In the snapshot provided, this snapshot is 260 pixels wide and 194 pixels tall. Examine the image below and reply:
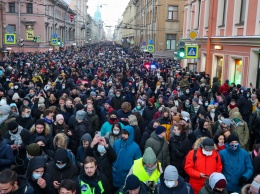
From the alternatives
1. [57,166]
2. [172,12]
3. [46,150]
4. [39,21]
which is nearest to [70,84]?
[46,150]

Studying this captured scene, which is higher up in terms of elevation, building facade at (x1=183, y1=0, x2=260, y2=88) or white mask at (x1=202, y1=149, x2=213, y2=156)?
building facade at (x1=183, y1=0, x2=260, y2=88)

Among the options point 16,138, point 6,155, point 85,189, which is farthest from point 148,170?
point 16,138

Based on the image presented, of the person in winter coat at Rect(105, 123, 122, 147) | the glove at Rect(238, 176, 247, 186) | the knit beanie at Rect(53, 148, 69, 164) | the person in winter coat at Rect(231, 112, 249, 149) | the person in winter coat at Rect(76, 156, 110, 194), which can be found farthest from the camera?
the person in winter coat at Rect(231, 112, 249, 149)

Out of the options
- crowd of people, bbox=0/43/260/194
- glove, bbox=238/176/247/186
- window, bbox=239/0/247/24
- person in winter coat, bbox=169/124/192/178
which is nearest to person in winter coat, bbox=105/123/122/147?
crowd of people, bbox=0/43/260/194

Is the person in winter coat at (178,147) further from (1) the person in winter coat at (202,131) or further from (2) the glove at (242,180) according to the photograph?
(2) the glove at (242,180)

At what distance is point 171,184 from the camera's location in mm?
4406

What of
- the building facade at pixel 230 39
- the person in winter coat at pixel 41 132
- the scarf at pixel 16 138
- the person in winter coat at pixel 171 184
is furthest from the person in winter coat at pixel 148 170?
the building facade at pixel 230 39

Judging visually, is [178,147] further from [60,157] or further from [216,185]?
[60,157]

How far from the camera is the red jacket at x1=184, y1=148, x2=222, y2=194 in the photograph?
5.43m

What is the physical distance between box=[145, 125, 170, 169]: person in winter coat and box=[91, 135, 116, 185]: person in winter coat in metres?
0.79

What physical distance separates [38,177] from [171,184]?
1.76 m

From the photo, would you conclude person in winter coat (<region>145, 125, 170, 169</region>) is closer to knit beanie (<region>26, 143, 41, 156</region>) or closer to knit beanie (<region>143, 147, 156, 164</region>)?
knit beanie (<region>143, 147, 156, 164</region>)

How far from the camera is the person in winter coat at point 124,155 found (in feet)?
19.5

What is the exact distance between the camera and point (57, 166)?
16.0 feet
